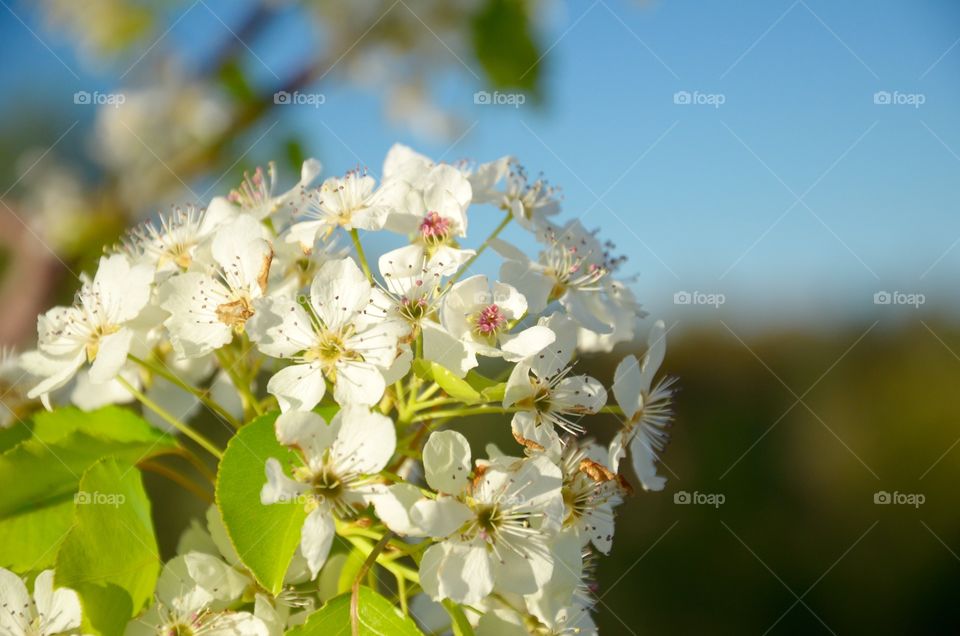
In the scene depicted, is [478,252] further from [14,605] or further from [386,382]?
[14,605]

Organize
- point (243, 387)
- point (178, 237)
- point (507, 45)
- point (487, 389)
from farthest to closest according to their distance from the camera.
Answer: point (507, 45), point (178, 237), point (243, 387), point (487, 389)

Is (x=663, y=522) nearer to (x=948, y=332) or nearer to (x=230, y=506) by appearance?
(x=948, y=332)

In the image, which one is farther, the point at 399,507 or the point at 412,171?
the point at 412,171

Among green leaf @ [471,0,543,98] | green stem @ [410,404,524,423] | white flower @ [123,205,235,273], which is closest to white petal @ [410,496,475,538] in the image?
green stem @ [410,404,524,423]

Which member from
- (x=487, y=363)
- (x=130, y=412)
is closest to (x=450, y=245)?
(x=487, y=363)

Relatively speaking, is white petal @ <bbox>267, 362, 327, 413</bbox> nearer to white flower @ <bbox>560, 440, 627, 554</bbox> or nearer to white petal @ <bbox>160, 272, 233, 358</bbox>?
white petal @ <bbox>160, 272, 233, 358</bbox>

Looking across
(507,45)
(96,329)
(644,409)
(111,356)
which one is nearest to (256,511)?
(111,356)

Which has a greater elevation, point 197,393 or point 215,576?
point 197,393
